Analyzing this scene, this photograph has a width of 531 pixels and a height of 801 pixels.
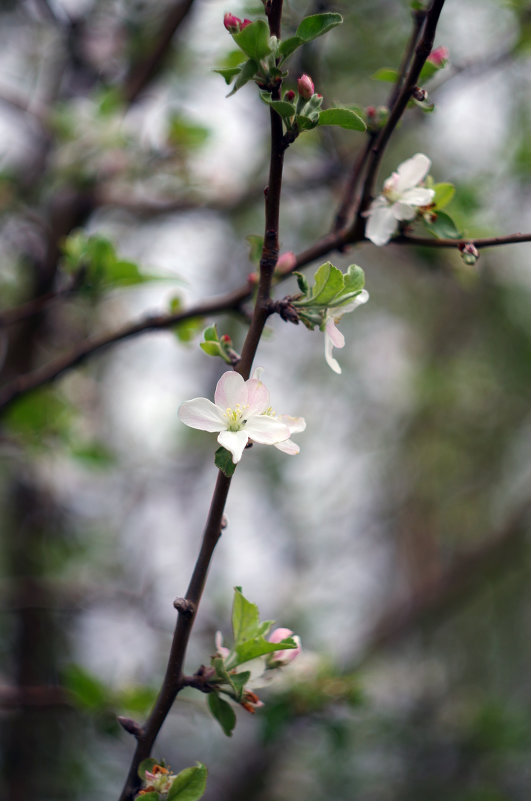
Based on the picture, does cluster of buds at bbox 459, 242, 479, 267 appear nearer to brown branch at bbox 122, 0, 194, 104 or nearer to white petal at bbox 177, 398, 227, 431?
white petal at bbox 177, 398, 227, 431

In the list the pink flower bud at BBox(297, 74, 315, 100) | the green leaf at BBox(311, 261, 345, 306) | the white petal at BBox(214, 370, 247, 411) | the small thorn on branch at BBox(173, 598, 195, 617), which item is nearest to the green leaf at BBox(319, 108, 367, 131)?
the pink flower bud at BBox(297, 74, 315, 100)

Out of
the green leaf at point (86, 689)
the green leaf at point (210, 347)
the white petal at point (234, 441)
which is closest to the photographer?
the white petal at point (234, 441)

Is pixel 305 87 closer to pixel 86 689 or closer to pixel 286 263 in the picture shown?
pixel 286 263

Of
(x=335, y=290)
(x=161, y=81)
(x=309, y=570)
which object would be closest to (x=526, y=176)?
(x=161, y=81)

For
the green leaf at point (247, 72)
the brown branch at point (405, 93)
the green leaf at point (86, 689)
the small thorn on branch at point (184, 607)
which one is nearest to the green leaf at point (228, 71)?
the green leaf at point (247, 72)

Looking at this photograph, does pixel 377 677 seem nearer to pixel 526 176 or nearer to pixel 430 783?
pixel 430 783

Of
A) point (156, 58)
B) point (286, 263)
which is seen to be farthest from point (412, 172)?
point (156, 58)

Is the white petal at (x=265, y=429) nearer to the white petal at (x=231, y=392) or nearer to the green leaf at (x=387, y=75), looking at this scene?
the white petal at (x=231, y=392)
